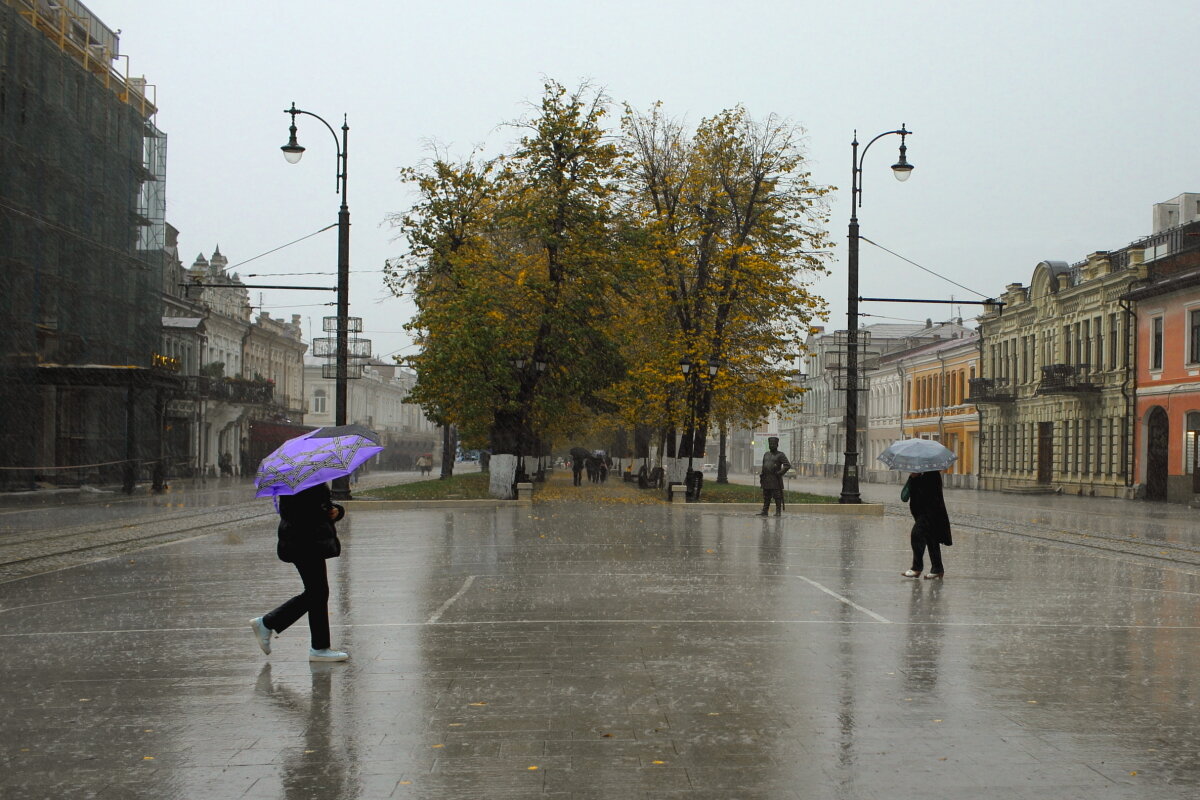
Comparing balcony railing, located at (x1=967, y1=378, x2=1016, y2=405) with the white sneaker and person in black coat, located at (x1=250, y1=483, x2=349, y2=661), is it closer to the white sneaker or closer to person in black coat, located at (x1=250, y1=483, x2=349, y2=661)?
person in black coat, located at (x1=250, y1=483, x2=349, y2=661)

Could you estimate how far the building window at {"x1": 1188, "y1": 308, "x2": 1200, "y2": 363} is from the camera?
142 feet

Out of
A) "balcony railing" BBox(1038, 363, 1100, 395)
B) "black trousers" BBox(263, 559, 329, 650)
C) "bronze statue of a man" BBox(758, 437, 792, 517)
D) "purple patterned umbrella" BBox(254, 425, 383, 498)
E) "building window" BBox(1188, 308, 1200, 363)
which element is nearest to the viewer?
"purple patterned umbrella" BBox(254, 425, 383, 498)

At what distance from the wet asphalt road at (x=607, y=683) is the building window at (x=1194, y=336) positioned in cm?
3095

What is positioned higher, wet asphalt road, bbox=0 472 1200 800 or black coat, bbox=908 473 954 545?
black coat, bbox=908 473 954 545

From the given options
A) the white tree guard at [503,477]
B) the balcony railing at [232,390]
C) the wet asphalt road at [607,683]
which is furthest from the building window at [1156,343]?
the balcony railing at [232,390]

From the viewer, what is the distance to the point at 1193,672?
826 cm

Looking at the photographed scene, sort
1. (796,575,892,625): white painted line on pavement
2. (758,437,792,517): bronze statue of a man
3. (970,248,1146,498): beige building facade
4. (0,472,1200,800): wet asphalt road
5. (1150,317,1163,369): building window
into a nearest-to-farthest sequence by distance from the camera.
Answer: (0,472,1200,800): wet asphalt road < (796,575,892,625): white painted line on pavement < (758,437,792,517): bronze statue of a man < (1150,317,1163,369): building window < (970,248,1146,498): beige building facade

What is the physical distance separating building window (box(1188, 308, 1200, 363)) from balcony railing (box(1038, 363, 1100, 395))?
7336 millimetres

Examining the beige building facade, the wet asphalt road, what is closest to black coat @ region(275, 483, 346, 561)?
the wet asphalt road

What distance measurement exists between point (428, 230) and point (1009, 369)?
3643 cm

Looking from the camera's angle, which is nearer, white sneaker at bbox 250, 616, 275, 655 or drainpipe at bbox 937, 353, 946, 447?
white sneaker at bbox 250, 616, 275, 655

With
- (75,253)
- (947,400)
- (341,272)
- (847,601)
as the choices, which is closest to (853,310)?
(341,272)

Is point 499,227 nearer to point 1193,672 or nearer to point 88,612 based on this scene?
point 88,612

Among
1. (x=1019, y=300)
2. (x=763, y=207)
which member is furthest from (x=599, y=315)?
(x=1019, y=300)
